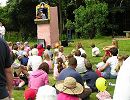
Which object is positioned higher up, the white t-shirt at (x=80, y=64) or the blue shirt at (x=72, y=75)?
the blue shirt at (x=72, y=75)

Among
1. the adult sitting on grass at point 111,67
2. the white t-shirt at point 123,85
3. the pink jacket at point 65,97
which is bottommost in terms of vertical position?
the adult sitting on grass at point 111,67

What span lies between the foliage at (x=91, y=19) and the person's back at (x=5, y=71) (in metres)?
26.6

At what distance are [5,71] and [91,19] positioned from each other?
27167 mm

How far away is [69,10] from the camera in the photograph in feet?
130

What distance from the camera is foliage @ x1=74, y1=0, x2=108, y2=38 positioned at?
31.1 metres

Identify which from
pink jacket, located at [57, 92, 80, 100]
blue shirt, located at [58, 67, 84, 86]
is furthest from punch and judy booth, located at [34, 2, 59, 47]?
pink jacket, located at [57, 92, 80, 100]

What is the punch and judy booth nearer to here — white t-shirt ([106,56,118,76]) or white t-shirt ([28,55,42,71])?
white t-shirt ([28,55,42,71])

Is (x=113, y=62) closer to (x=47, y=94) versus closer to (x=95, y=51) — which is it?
(x=95, y=51)

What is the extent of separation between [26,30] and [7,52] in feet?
117

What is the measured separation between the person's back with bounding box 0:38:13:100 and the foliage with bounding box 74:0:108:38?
87.3ft

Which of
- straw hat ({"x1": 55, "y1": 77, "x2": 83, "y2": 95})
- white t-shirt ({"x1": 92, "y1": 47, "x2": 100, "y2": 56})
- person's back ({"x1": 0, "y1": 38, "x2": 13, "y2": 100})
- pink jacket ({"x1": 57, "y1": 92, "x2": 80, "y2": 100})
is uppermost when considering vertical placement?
person's back ({"x1": 0, "y1": 38, "x2": 13, "y2": 100})

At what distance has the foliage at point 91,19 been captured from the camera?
3111 cm

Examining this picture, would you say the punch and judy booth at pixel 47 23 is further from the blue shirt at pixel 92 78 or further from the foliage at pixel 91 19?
the blue shirt at pixel 92 78

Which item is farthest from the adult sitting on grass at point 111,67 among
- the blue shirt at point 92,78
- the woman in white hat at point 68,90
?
the woman in white hat at point 68,90
